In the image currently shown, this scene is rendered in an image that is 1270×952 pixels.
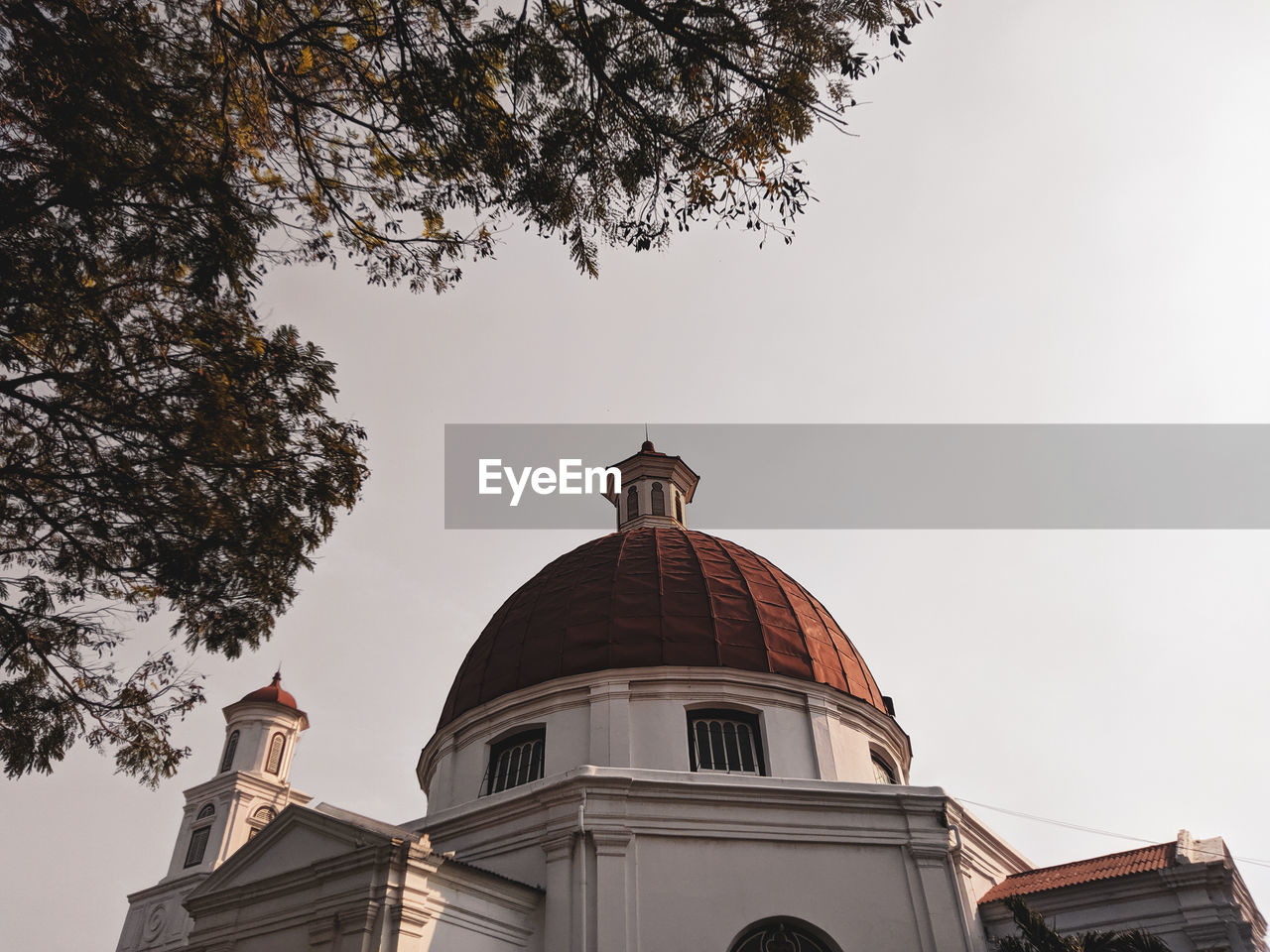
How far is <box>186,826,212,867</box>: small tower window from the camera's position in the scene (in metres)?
28.5

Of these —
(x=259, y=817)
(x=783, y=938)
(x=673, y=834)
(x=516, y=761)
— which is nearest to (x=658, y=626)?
(x=516, y=761)

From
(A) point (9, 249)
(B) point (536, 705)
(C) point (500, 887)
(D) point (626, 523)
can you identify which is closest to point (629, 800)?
(C) point (500, 887)

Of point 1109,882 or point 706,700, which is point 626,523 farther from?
point 1109,882

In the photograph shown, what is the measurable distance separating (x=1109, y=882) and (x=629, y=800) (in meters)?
7.88

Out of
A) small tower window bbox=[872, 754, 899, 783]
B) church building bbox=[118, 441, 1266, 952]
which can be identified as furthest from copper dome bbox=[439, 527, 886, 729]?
small tower window bbox=[872, 754, 899, 783]

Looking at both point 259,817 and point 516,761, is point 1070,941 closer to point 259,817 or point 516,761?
point 516,761

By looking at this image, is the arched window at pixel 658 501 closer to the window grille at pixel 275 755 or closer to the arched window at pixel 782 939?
the arched window at pixel 782 939

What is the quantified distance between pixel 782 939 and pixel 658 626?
5926 millimetres

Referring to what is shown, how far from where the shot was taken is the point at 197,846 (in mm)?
28797

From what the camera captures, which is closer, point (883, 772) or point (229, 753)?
point (883, 772)

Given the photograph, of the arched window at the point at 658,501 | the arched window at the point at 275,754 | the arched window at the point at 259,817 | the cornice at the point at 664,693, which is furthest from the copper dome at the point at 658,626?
the arched window at the point at 275,754

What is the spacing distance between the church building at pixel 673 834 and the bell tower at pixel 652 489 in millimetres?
7430

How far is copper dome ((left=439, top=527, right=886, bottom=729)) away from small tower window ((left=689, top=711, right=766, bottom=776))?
0.93 m

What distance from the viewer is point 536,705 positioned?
16.8 metres
